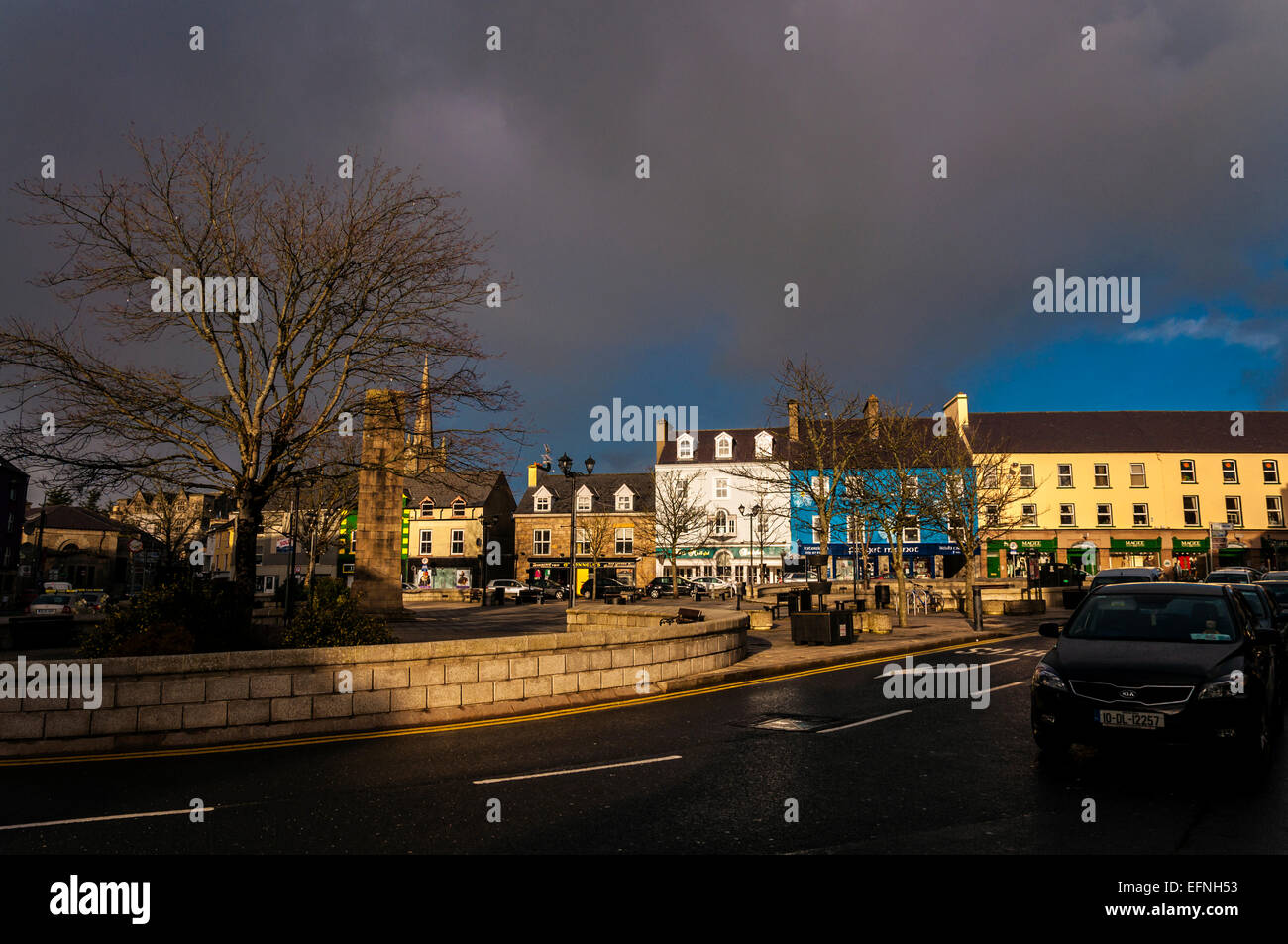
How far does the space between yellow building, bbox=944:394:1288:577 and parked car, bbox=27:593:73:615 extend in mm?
55364

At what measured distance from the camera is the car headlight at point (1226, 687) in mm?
6387

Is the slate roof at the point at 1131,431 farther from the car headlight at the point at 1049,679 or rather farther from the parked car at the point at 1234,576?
the car headlight at the point at 1049,679

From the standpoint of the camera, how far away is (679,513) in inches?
2238

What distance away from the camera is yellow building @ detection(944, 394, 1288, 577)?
5553 centimetres

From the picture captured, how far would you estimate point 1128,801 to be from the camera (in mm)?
6145

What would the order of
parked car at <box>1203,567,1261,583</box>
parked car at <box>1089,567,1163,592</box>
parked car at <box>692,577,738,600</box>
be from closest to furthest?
parked car at <box>1203,567,1261,583</box> < parked car at <box>1089,567,1163,592</box> < parked car at <box>692,577,738,600</box>

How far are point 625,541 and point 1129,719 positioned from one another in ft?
188

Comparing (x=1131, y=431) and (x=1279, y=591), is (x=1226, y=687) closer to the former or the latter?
(x=1279, y=591)

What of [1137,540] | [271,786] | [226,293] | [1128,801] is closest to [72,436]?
[226,293]

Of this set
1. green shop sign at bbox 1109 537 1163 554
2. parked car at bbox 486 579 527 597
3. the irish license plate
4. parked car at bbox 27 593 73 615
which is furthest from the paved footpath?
green shop sign at bbox 1109 537 1163 554

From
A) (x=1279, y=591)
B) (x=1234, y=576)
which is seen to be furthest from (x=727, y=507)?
(x=1279, y=591)
